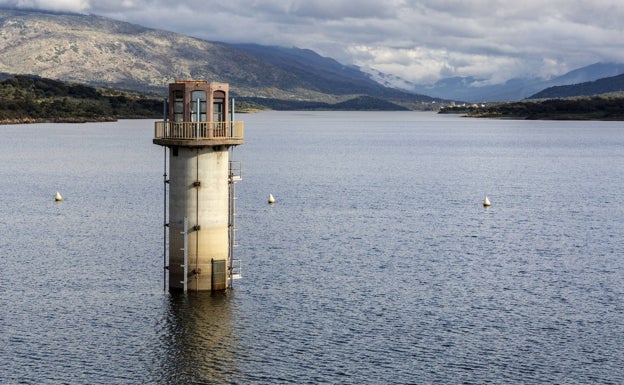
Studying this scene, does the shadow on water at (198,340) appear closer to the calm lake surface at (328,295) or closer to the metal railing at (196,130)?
the calm lake surface at (328,295)

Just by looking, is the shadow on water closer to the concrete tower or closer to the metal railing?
the concrete tower

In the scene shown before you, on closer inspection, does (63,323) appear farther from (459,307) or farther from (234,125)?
(459,307)

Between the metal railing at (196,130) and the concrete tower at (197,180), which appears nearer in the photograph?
the metal railing at (196,130)

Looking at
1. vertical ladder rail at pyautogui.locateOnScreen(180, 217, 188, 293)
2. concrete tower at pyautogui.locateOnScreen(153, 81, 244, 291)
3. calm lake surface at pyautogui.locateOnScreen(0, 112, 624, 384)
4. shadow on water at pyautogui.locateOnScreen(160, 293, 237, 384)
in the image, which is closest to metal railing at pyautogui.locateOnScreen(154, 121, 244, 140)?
concrete tower at pyautogui.locateOnScreen(153, 81, 244, 291)

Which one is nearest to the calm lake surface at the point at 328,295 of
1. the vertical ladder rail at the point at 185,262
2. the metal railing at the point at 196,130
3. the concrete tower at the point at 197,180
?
the vertical ladder rail at the point at 185,262

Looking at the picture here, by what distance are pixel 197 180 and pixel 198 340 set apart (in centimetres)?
1017

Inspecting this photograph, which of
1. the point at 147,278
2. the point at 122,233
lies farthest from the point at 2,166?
the point at 147,278

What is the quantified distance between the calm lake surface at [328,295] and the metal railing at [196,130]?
9.90 metres

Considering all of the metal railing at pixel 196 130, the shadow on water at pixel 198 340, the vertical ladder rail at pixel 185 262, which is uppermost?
the metal railing at pixel 196 130

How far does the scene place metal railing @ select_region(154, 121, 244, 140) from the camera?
179ft

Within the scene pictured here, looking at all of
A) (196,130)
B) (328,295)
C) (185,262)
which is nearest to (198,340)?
(185,262)

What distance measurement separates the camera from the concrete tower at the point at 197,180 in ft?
180

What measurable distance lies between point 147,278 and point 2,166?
322 ft

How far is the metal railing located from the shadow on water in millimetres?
9730
